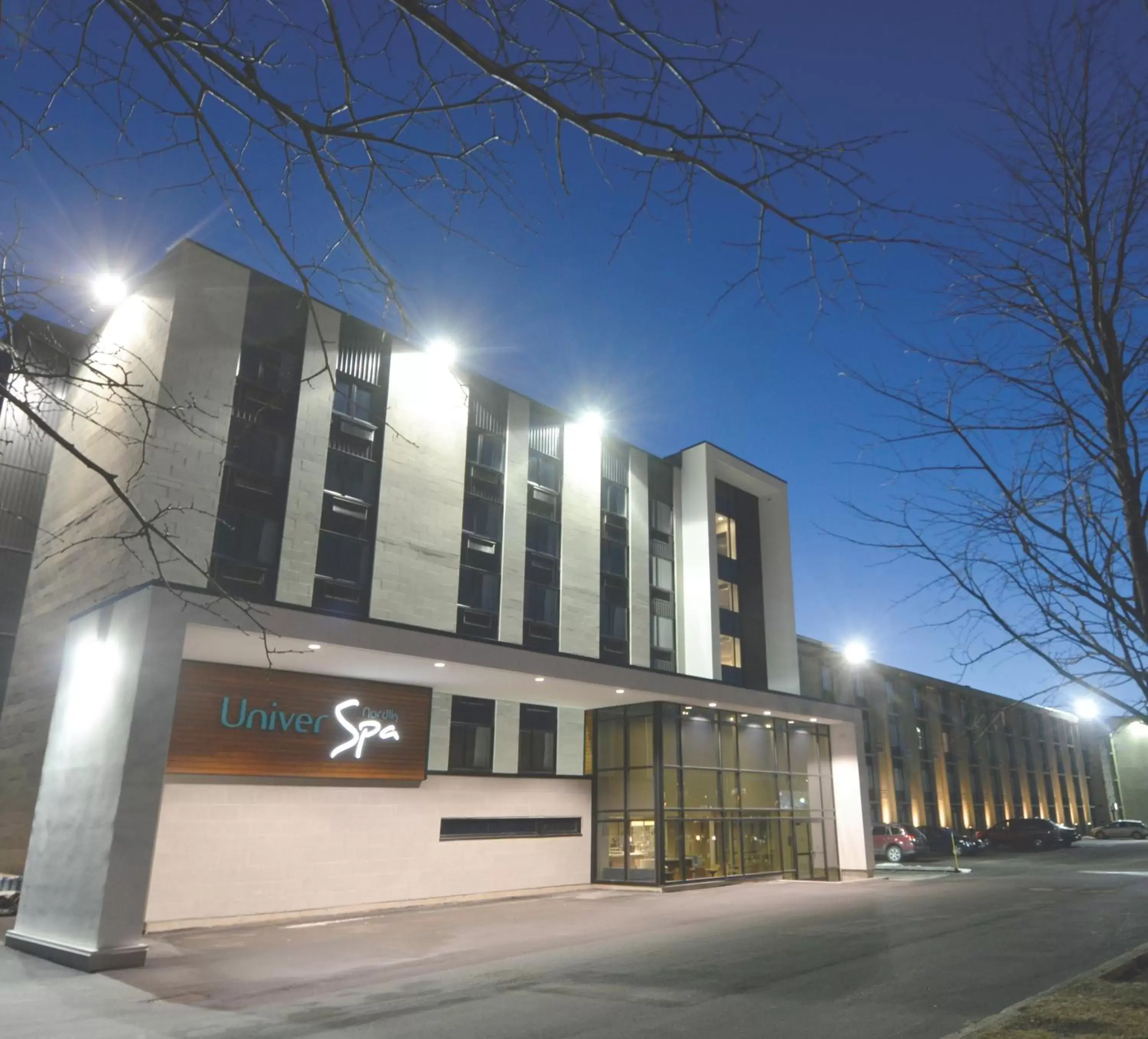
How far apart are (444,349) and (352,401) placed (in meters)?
20.2

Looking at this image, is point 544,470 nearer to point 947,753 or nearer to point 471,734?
point 471,734

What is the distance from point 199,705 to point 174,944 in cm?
421

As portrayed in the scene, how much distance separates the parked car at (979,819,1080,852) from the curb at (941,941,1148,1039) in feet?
134

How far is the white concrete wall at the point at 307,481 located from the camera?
20.6 metres

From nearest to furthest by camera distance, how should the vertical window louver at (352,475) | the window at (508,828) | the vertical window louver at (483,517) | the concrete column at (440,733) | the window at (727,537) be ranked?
1. the window at (508,828)
2. the concrete column at (440,733)
3. the vertical window louver at (352,475)
4. the vertical window louver at (483,517)
5. the window at (727,537)

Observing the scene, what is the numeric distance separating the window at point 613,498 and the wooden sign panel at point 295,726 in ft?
37.8

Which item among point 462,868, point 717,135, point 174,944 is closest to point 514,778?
point 462,868

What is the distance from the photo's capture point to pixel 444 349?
3.65 metres

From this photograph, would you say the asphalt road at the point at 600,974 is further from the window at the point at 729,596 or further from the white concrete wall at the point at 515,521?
the window at the point at 729,596

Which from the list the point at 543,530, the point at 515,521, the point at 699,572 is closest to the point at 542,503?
the point at 543,530

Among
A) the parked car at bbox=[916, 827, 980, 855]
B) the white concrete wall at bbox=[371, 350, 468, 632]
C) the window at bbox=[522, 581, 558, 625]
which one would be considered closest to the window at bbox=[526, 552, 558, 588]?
the window at bbox=[522, 581, 558, 625]

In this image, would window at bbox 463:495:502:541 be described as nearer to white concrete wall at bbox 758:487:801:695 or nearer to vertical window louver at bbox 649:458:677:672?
vertical window louver at bbox 649:458:677:672

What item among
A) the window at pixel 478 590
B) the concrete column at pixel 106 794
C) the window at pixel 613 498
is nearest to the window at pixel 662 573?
the window at pixel 613 498

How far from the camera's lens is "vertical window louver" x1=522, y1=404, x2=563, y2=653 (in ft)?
84.8
